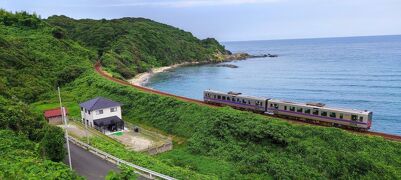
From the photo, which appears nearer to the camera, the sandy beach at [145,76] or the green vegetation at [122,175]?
the green vegetation at [122,175]

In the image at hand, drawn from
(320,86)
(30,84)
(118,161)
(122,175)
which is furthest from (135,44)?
(122,175)

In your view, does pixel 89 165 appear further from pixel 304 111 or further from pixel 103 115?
pixel 304 111

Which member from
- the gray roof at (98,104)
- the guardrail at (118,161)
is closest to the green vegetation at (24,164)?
the guardrail at (118,161)

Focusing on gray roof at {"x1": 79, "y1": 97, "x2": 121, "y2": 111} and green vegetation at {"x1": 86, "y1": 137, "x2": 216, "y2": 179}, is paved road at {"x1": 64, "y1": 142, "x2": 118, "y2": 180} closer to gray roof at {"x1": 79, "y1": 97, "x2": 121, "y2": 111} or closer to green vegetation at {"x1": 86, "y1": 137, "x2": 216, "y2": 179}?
green vegetation at {"x1": 86, "y1": 137, "x2": 216, "y2": 179}

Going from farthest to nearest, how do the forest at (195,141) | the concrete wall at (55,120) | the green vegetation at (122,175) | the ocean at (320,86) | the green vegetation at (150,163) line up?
1. the ocean at (320,86)
2. the concrete wall at (55,120)
3. the forest at (195,141)
4. the green vegetation at (150,163)
5. the green vegetation at (122,175)

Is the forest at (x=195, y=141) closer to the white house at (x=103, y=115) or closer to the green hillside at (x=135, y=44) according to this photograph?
the white house at (x=103, y=115)

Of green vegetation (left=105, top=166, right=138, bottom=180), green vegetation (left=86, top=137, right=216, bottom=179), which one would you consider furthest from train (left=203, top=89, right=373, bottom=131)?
green vegetation (left=105, top=166, right=138, bottom=180)
